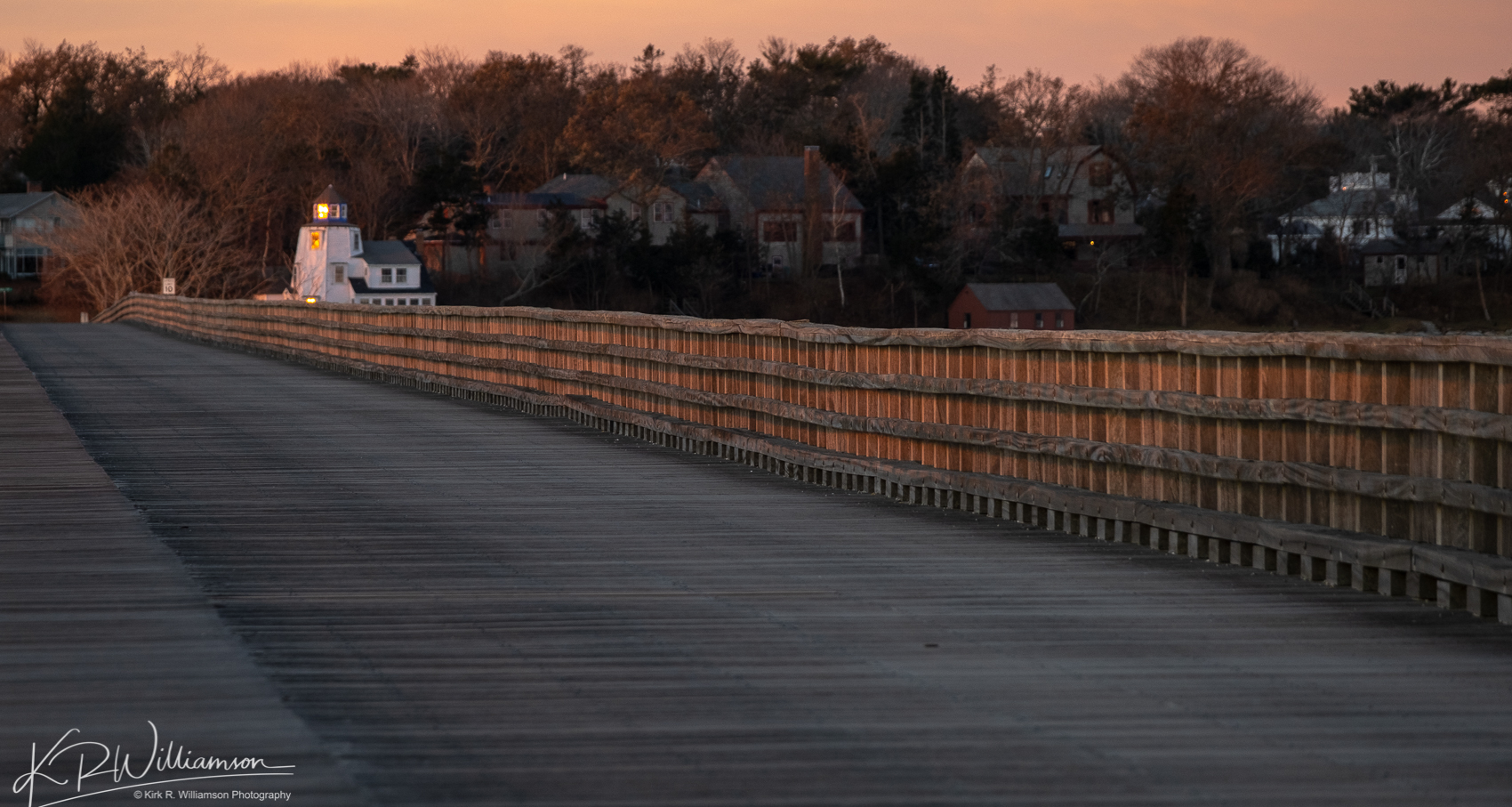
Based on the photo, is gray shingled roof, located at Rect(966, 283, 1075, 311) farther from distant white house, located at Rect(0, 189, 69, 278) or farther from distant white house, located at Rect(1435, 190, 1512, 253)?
distant white house, located at Rect(0, 189, 69, 278)

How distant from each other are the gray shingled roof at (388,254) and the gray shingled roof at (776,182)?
1898 centimetres

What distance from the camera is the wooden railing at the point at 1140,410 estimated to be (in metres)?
7.95

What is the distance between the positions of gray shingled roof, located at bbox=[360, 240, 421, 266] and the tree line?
121 inches

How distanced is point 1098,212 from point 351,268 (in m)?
43.8

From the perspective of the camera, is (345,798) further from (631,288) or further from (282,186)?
(282,186)

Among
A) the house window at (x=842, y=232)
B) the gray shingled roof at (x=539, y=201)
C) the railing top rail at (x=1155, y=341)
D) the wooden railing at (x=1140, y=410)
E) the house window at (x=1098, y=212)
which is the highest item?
the gray shingled roof at (x=539, y=201)

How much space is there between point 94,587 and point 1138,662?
16.0 ft

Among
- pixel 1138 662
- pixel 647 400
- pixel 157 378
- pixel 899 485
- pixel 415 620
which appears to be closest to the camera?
pixel 1138 662

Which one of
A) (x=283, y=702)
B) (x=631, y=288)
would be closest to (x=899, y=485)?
(x=283, y=702)

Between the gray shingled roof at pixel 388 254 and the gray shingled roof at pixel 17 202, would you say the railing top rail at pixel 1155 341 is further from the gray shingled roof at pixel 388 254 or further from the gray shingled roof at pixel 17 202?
the gray shingled roof at pixel 17 202

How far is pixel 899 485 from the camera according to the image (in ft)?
41.1

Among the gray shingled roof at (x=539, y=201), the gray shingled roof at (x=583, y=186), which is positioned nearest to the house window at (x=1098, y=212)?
the gray shingled roof at (x=583, y=186)

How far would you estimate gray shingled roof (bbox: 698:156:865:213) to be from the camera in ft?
302

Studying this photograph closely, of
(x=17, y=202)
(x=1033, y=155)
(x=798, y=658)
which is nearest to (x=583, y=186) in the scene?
(x=1033, y=155)
